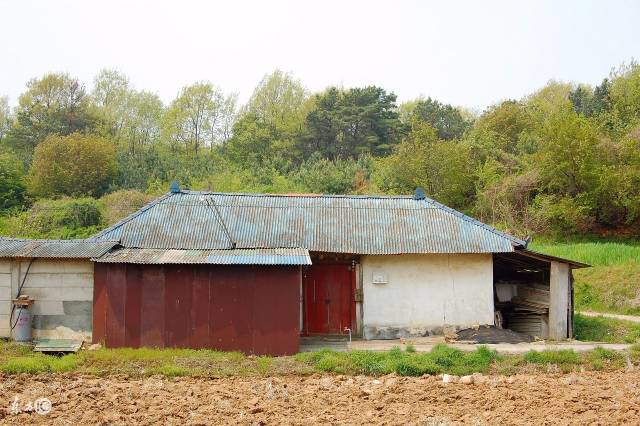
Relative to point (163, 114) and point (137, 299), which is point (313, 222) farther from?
point (163, 114)

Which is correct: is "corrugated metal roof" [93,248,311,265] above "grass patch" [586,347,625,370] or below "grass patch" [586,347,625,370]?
above

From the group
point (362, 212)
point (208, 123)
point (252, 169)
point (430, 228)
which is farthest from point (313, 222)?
point (208, 123)

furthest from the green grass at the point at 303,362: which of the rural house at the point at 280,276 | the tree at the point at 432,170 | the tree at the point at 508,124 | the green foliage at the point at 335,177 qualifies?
the tree at the point at 508,124

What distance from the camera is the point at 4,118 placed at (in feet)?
193

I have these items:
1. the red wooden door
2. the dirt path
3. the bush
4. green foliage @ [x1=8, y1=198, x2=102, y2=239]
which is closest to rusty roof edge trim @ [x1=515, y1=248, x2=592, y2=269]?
the dirt path

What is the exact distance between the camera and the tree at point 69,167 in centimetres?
3919

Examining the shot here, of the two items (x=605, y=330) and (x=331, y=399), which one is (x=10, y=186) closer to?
(x=331, y=399)

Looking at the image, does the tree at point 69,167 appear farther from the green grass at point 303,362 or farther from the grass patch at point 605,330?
the grass patch at point 605,330

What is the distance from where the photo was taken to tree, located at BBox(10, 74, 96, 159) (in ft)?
152

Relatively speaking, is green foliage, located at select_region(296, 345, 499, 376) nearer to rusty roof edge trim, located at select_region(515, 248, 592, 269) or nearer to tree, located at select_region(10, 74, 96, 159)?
rusty roof edge trim, located at select_region(515, 248, 592, 269)

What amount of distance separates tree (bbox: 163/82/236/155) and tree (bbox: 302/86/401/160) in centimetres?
749

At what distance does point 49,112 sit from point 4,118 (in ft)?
51.4

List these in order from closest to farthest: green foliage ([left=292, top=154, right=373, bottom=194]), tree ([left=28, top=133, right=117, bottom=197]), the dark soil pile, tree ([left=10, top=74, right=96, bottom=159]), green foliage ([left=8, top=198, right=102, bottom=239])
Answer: the dark soil pile < green foliage ([left=8, top=198, right=102, bottom=239]) < tree ([left=28, top=133, right=117, bottom=197]) < green foliage ([left=292, top=154, right=373, bottom=194]) < tree ([left=10, top=74, right=96, bottom=159])

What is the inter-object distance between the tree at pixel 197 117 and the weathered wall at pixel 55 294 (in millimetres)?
35681
